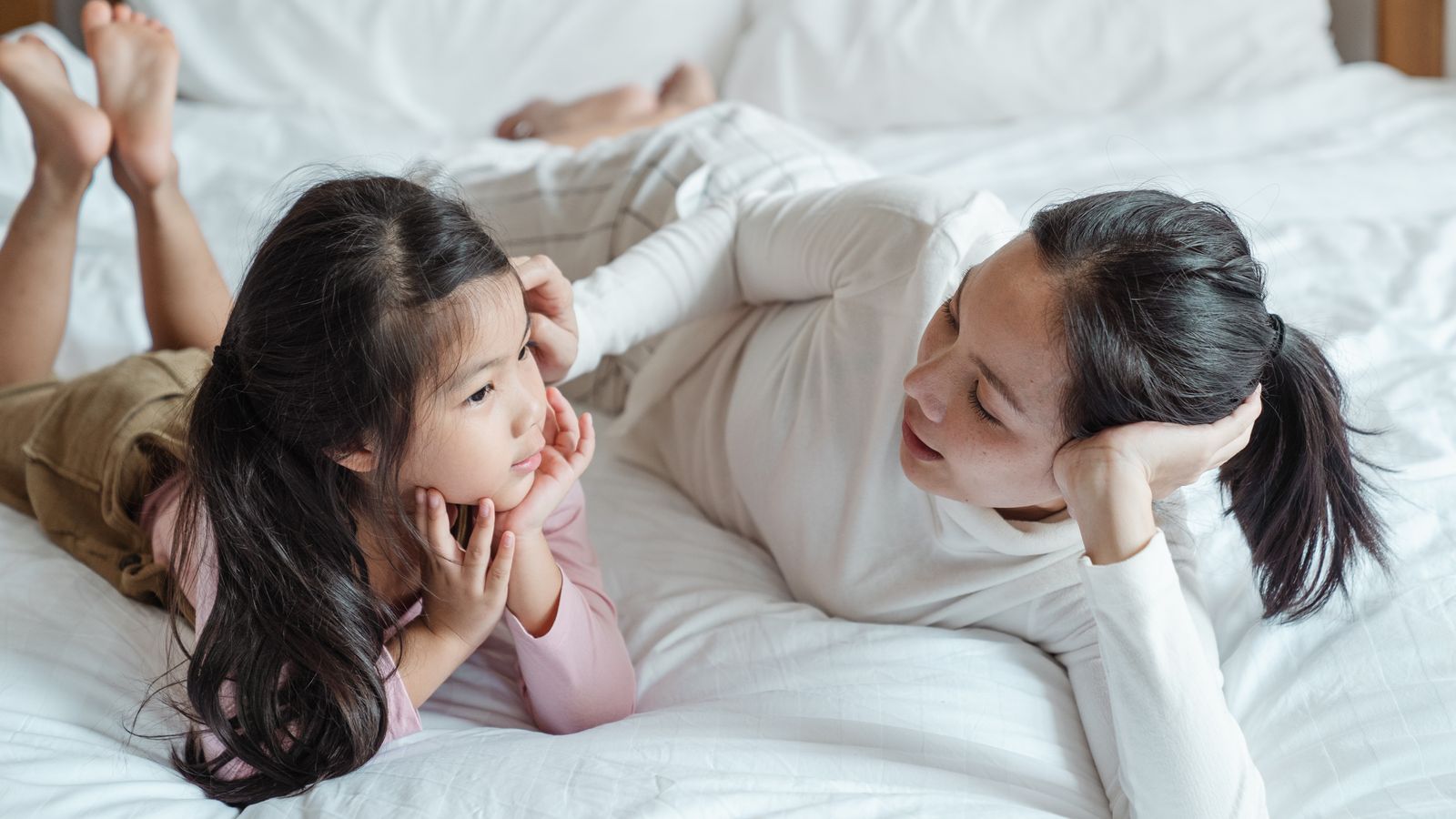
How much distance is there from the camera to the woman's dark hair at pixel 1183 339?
70 centimetres

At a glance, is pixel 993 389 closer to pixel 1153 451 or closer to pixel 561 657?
pixel 1153 451

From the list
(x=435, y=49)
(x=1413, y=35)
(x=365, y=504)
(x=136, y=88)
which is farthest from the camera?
(x=1413, y=35)

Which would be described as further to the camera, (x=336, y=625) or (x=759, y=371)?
(x=759, y=371)

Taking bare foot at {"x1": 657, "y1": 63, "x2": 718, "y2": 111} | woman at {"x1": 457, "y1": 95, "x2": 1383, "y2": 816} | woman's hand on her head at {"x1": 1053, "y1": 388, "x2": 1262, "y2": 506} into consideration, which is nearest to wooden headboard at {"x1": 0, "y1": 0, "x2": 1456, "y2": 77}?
bare foot at {"x1": 657, "y1": 63, "x2": 718, "y2": 111}

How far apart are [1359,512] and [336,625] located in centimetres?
75

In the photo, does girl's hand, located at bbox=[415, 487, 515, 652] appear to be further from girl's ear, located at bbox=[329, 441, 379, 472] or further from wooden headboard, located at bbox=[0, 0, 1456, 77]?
wooden headboard, located at bbox=[0, 0, 1456, 77]

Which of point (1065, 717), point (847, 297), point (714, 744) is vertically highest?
point (847, 297)

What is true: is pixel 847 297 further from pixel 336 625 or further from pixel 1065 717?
pixel 336 625

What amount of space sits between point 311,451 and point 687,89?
1223 mm

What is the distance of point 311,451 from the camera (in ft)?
2.53

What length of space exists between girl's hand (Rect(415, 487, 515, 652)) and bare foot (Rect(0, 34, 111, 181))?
634 millimetres

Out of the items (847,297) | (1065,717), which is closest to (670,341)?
(847,297)

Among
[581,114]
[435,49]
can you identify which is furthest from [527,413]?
[435,49]

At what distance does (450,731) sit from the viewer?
0.84 meters
